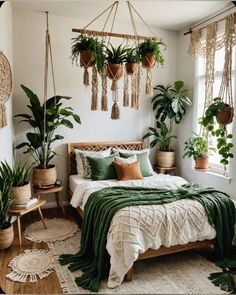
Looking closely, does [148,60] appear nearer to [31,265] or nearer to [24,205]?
[24,205]

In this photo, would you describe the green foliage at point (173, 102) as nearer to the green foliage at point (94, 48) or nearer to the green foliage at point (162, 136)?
the green foliage at point (162, 136)

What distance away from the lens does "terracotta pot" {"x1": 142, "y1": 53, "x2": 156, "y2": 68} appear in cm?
291

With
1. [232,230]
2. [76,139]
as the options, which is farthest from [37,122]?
[232,230]

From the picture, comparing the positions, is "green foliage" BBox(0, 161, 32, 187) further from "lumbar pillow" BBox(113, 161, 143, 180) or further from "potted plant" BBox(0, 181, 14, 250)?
"lumbar pillow" BBox(113, 161, 143, 180)

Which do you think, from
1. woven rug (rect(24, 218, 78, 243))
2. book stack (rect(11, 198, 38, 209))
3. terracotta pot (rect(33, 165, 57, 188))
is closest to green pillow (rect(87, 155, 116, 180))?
terracotta pot (rect(33, 165, 57, 188))

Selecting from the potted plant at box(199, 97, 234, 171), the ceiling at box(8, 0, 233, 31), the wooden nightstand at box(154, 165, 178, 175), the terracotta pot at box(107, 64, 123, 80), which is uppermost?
the ceiling at box(8, 0, 233, 31)

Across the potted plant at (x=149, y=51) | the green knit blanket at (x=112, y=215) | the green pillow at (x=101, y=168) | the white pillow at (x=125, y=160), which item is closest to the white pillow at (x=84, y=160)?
the green pillow at (x=101, y=168)

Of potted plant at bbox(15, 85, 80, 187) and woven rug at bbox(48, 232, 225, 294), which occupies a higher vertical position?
potted plant at bbox(15, 85, 80, 187)

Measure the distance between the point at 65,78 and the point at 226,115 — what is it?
7.98 feet

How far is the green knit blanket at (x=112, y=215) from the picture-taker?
8.60 feet

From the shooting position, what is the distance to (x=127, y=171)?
12.6 feet

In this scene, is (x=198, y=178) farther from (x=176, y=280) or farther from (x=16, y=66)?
(x=16, y=66)

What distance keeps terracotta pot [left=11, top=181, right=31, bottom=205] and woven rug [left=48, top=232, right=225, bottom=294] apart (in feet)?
2.07

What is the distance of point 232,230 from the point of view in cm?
298
